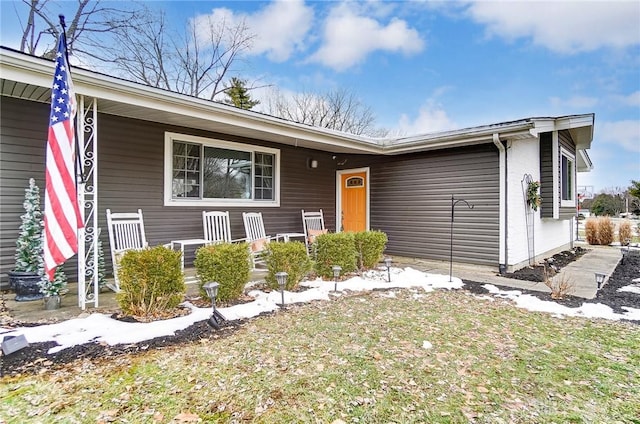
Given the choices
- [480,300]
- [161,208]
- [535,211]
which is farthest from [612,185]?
[161,208]

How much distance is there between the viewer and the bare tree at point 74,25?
9.74 m

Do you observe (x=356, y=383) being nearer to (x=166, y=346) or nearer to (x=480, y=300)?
(x=166, y=346)

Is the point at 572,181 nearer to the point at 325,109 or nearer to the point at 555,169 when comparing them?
the point at 555,169

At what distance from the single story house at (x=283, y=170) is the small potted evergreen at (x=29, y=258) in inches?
22.0

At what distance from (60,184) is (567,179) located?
1057cm

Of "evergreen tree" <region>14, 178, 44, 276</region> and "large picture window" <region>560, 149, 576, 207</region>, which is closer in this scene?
"evergreen tree" <region>14, 178, 44, 276</region>

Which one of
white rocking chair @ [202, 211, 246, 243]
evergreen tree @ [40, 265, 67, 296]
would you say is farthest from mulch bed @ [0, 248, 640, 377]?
white rocking chair @ [202, 211, 246, 243]

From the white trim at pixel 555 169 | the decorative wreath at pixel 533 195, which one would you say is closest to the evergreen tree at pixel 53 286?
the decorative wreath at pixel 533 195

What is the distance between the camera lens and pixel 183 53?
49.4 feet

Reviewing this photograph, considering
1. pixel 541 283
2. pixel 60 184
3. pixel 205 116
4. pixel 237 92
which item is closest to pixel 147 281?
pixel 60 184

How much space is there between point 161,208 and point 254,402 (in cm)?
451

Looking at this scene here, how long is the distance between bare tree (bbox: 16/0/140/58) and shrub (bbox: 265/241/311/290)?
11.0m

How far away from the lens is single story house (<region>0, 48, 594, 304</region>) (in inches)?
171

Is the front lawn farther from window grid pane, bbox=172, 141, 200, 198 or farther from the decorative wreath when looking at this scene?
the decorative wreath
